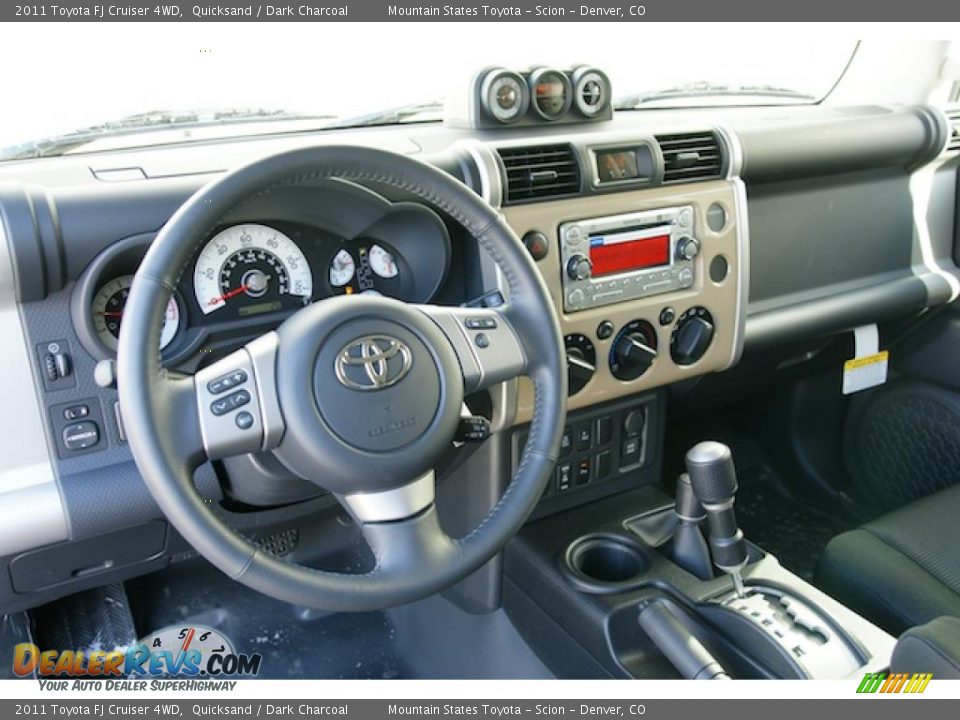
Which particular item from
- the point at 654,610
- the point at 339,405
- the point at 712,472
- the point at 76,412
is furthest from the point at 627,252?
the point at 76,412

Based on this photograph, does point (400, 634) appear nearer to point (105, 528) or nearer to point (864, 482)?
point (105, 528)

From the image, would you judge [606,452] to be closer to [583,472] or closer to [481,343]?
[583,472]

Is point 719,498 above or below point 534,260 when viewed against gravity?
below

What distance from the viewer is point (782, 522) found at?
2436mm

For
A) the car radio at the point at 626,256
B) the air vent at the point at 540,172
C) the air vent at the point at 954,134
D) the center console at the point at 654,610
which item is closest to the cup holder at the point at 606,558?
the center console at the point at 654,610

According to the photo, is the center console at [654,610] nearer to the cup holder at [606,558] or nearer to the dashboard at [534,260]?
the cup holder at [606,558]

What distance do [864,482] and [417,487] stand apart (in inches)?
70.3

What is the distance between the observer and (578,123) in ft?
6.12

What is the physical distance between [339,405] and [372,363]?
0.07m

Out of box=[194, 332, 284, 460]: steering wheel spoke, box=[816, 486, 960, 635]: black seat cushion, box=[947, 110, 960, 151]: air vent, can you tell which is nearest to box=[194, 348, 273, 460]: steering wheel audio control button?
box=[194, 332, 284, 460]: steering wheel spoke

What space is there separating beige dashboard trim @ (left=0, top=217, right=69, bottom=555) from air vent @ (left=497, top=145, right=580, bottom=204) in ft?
2.64

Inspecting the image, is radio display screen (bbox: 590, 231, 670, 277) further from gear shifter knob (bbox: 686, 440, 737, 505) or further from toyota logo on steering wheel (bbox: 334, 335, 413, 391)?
toyota logo on steering wheel (bbox: 334, 335, 413, 391)

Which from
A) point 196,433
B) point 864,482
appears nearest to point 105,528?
point 196,433

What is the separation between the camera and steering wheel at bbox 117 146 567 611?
1016 millimetres
